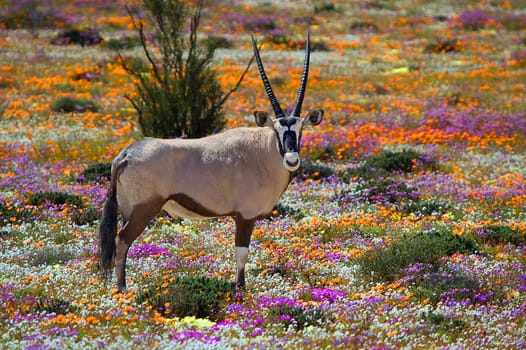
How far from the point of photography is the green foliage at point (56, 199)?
14.0 meters

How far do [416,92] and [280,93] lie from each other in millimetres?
5731

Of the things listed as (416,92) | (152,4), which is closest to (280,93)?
(416,92)

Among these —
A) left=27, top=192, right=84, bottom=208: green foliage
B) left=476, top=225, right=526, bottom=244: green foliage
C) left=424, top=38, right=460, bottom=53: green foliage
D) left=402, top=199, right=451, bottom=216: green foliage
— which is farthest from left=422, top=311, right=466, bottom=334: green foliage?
left=424, top=38, right=460, bottom=53: green foliage

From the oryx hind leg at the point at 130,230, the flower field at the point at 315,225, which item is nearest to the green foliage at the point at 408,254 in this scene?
the flower field at the point at 315,225

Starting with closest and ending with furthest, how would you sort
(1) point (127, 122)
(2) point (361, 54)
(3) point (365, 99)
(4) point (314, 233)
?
(4) point (314, 233) → (1) point (127, 122) → (3) point (365, 99) → (2) point (361, 54)

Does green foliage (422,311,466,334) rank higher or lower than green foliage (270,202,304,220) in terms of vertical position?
higher

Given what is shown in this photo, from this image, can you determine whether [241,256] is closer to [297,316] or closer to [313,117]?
[297,316]

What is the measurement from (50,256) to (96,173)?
580cm

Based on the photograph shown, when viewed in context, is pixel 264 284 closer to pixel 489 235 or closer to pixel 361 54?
pixel 489 235

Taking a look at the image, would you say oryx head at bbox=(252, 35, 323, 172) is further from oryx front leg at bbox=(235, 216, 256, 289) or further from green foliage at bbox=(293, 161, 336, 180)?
green foliage at bbox=(293, 161, 336, 180)

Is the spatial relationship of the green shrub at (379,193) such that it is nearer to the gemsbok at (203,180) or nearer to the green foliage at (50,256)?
the gemsbok at (203,180)

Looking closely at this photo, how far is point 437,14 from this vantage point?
57.3 meters

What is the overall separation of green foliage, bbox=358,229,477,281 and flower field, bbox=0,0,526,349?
0.10 ft

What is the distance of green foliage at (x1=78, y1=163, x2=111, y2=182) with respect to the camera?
1622cm
